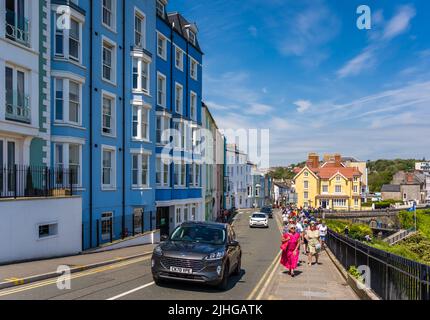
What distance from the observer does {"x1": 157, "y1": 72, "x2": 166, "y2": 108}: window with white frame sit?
2973 centimetres

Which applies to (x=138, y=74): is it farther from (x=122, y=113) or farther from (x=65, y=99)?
(x=65, y=99)

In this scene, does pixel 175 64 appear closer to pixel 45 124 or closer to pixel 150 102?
pixel 150 102

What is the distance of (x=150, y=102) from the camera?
90.4ft

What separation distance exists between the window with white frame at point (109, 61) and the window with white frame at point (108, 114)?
3.33ft

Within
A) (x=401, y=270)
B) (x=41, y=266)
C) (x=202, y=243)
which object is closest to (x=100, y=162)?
(x=41, y=266)

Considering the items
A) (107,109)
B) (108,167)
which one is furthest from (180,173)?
(107,109)

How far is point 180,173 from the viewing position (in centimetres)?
3278

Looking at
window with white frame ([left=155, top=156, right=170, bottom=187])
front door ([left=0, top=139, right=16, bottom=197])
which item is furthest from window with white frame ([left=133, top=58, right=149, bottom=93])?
front door ([left=0, top=139, right=16, bottom=197])

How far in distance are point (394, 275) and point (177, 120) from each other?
2550cm

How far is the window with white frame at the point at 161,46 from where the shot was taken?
30.0 meters

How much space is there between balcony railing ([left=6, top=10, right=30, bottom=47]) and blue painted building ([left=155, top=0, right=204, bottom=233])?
1245cm

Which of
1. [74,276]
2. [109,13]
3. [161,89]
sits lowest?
[74,276]

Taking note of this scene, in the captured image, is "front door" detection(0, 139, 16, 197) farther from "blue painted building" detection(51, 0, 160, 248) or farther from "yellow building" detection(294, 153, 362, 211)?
"yellow building" detection(294, 153, 362, 211)
